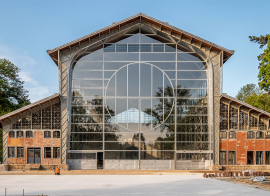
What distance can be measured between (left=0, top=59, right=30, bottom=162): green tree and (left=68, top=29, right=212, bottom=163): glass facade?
18434 mm

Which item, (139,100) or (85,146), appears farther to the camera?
(139,100)

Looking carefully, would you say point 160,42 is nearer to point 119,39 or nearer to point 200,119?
point 119,39

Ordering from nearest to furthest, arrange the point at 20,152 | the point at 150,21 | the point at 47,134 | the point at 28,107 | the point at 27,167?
1. the point at 28,107
2. the point at 27,167
3. the point at 20,152
4. the point at 47,134
5. the point at 150,21

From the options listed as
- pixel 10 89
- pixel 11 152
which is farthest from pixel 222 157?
pixel 10 89

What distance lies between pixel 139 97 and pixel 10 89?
25.7 metres

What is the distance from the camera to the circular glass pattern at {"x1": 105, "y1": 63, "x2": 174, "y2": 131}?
98.1 feet

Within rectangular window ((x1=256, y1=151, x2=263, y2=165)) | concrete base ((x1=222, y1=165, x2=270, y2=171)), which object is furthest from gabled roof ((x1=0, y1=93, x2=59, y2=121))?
A: rectangular window ((x1=256, y1=151, x2=263, y2=165))

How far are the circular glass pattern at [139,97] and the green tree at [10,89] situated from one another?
22003 millimetres

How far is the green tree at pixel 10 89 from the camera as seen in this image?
42438 millimetres

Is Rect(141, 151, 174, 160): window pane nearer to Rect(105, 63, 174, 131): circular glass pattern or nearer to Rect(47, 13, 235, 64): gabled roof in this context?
Rect(105, 63, 174, 131): circular glass pattern

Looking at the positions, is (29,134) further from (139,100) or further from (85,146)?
(139,100)

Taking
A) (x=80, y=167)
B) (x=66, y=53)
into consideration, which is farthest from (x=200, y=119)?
(x=66, y=53)

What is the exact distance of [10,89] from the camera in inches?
1704

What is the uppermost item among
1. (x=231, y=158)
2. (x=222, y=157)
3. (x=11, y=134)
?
(x=11, y=134)
